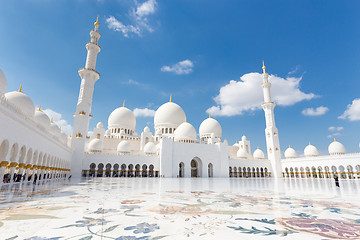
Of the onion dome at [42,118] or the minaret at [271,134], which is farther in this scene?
the minaret at [271,134]

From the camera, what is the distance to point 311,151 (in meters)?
31.0

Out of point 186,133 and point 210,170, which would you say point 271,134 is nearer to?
point 210,170

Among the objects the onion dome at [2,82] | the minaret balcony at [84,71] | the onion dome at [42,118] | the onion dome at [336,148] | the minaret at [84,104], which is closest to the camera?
the onion dome at [2,82]

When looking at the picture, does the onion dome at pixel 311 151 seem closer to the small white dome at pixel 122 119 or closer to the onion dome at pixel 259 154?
the onion dome at pixel 259 154

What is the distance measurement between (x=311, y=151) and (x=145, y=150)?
25.7 metres

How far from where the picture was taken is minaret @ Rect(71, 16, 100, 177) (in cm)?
2200

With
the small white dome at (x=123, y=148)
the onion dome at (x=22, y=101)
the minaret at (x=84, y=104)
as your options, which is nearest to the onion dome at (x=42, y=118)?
the onion dome at (x=22, y=101)

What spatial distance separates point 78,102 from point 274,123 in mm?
28464

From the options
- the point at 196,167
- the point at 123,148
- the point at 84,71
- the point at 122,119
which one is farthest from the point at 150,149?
the point at 84,71

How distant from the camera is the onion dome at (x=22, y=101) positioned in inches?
520

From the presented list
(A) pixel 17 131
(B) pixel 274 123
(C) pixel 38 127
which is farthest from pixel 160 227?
(B) pixel 274 123

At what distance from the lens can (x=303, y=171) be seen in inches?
1164

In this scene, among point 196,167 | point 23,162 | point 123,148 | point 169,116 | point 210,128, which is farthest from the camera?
point 210,128

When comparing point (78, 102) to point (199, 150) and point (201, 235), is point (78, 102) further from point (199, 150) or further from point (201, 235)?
point (201, 235)
